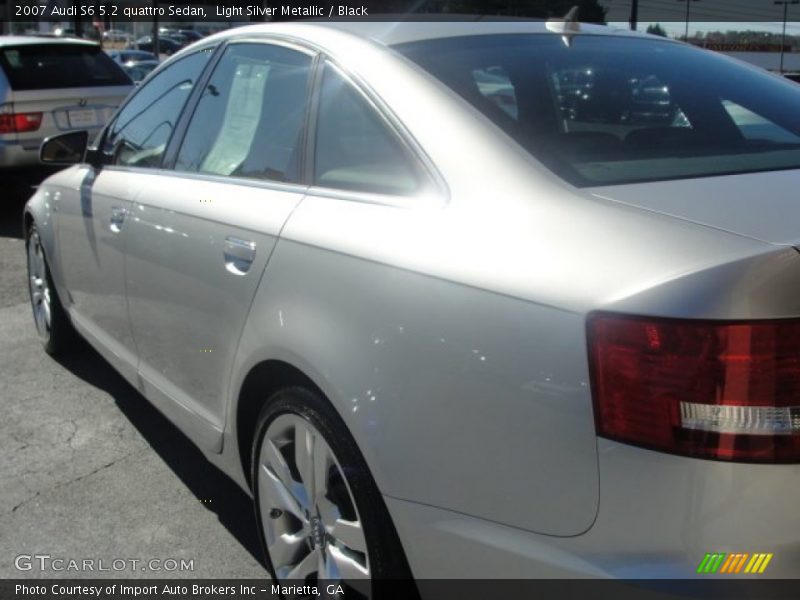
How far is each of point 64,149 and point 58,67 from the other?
5.30 metres

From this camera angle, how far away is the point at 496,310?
1.70 metres

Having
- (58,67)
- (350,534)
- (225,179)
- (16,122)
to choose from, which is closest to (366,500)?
(350,534)

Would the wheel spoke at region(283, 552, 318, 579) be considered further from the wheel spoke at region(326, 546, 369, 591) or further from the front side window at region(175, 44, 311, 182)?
the front side window at region(175, 44, 311, 182)

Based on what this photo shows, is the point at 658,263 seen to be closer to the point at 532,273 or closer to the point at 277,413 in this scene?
the point at 532,273

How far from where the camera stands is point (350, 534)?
2137 mm

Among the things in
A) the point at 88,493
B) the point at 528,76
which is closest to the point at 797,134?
the point at 528,76

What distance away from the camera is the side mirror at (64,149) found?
4.12m

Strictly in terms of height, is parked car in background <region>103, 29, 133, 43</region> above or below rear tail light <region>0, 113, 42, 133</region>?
above

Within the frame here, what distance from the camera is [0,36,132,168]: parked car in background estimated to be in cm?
832

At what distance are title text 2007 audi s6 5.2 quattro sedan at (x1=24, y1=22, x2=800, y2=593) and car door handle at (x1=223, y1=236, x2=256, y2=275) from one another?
0.01 metres

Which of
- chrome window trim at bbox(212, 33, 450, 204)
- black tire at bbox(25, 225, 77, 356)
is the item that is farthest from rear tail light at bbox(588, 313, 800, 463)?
black tire at bbox(25, 225, 77, 356)

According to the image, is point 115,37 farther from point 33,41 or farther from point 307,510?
point 307,510

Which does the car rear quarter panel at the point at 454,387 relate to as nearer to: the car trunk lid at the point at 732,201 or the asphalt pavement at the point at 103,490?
the car trunk lid at the point at 732,201

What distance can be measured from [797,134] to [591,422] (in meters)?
1.40
